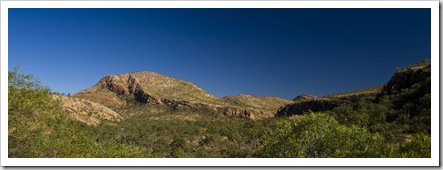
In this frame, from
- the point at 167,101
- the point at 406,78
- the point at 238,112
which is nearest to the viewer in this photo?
the point at 406,78

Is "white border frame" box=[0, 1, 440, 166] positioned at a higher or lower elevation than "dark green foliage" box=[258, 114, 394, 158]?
higher

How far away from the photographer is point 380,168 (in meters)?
8.27

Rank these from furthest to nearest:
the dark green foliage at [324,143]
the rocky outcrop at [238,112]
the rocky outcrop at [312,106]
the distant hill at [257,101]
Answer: the distant hill at [257,101]
the rocky outcrop at [238,112]
the rocky outcrop at [312,106]
the dark green foliage at [324,143]

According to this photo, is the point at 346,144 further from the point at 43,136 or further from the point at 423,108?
the point at 423,108

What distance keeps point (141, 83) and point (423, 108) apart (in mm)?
92973

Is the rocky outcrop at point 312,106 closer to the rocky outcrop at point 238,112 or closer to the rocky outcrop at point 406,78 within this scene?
the rocky outcrop at point 406,78

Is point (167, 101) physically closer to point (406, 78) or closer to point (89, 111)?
point (89, 111)

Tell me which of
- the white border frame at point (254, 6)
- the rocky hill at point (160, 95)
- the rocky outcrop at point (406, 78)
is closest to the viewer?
the white border frame at point (254, 6)

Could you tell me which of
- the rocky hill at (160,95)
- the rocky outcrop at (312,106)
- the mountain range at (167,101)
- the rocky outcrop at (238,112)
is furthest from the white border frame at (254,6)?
the rocky outcrop at (238,112)

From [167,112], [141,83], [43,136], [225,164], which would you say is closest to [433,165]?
[225,164]

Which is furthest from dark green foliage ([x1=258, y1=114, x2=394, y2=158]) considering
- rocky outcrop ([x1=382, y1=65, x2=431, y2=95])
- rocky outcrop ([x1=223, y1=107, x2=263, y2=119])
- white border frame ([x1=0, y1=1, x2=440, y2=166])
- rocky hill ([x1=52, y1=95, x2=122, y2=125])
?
rocky outcrop ([x1=223, y1=107, x2=263, y2=119])

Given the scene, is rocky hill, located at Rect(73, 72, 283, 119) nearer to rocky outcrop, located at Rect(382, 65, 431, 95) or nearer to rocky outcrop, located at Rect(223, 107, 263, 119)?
rocky outcrop, located at Rect(223, 107, 263, 119)

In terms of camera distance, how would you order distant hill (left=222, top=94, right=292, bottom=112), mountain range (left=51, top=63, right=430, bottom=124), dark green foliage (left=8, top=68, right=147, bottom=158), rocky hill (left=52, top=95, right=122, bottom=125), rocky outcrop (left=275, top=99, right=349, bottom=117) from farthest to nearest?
distant hill (left=222, top=94, right=292, bottom=112) < mountain range (left=51, top=63, right=430, bottom=124) < rocky outcrop (left=275, top=99, right=349, bottom=117) < rocky hill (left=52, top=95, right=122, bottom=125) < dark green foliage (left=8, top=68, right=147, bottom=158)

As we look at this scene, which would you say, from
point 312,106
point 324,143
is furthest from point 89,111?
point 324,143
